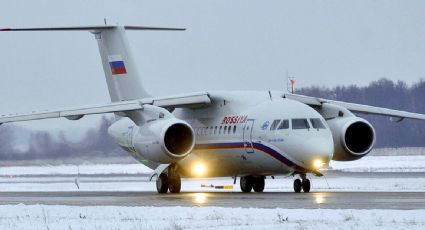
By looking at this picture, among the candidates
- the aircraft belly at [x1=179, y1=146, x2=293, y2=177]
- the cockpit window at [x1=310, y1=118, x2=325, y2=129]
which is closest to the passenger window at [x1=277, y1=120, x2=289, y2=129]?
the cockpit window at [x1=310, y1=118, x2=325, y2=129]

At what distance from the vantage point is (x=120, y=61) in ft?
116

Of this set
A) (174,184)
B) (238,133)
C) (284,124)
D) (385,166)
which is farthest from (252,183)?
(385,166)

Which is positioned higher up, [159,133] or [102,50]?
[102,50]

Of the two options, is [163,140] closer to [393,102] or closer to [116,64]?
[116,64]

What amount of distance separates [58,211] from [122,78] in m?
15.2

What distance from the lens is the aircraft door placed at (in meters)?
29.2

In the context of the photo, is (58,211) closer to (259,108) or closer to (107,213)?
(107,213)

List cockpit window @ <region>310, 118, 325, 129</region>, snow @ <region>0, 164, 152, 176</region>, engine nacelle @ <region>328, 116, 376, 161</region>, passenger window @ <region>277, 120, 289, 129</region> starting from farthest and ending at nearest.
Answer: snow @ <region>0, 164, 152, 176</region> < engine nacelle @ <region>328, 116, 376, 161</region> < passenger window @ <region>277, 120, 289, 129</region> < cockpit window @ <region>310, 118, 325, 129</region>

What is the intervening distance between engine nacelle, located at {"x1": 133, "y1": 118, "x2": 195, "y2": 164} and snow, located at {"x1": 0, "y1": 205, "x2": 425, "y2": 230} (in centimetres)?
831

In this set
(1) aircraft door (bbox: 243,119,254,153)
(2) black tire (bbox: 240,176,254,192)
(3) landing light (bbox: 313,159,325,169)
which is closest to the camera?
(3) landing light (bbox: 313,159,325,169)

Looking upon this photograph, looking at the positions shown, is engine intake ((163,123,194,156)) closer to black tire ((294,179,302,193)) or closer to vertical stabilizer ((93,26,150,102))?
→ black tire ((294,179,302,193))

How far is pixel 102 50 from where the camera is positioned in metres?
35.6

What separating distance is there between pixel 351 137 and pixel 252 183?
3.46m

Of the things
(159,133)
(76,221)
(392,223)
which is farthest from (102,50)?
(392,223)
